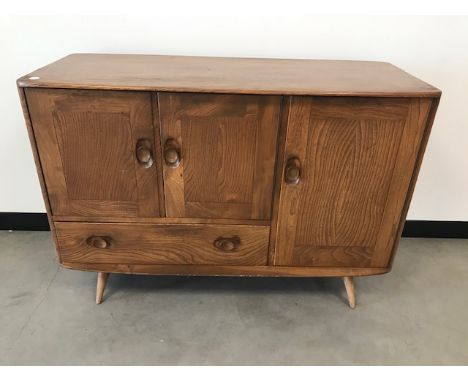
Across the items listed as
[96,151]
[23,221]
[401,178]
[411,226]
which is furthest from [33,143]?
[411,226]

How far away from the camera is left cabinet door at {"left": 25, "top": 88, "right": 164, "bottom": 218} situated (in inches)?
36.1

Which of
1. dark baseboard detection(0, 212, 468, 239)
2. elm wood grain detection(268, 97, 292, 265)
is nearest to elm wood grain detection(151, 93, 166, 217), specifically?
elm wood grain detection(268, 97, 292, 265)

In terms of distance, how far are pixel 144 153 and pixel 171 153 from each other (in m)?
0.07

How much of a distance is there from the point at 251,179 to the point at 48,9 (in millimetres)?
868

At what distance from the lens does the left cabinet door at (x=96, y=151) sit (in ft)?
3.01

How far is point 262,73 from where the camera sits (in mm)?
1039

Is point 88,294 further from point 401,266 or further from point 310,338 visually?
point 401,266

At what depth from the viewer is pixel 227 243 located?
109cm

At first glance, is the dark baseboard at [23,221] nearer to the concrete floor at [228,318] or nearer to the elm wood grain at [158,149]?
the concrete floor at [228,318]

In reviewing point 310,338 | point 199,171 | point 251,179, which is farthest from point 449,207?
point 199,171

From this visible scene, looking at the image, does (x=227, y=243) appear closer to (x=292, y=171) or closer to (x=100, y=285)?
(x=292, y=171)

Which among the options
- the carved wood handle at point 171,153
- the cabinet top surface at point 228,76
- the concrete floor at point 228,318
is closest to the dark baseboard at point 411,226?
the concrete floor at point 228,318

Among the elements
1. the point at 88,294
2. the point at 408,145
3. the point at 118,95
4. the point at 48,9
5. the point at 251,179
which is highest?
the point at 48,9

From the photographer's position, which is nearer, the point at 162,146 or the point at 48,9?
the point at 162,146
